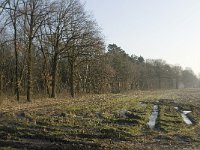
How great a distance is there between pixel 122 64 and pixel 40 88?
3919 centimetres

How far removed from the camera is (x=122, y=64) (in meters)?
97.2

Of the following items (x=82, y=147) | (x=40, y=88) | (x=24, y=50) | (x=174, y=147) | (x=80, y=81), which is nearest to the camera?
(x=82, y=147)

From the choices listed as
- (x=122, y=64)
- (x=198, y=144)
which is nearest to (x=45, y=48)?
(x=198, y=144)

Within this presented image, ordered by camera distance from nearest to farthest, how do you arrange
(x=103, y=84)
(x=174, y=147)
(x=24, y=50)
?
(x=174, y=147)
(x=24, y=50)
(x=103, y=84)

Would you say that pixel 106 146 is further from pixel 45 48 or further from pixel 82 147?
pixel 45 48

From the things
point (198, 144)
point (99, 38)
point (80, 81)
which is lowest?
point (198, 144)

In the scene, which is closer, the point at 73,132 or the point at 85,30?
the point at 73,132

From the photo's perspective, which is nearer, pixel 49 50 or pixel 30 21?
pixel 30 21

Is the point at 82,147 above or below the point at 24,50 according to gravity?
below

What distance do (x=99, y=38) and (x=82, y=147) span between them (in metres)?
38.0

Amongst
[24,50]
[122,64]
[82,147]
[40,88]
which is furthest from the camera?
[122,64]

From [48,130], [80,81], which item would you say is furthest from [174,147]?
[80,81]

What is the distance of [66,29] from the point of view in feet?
168

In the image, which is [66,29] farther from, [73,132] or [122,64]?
[122,64]
